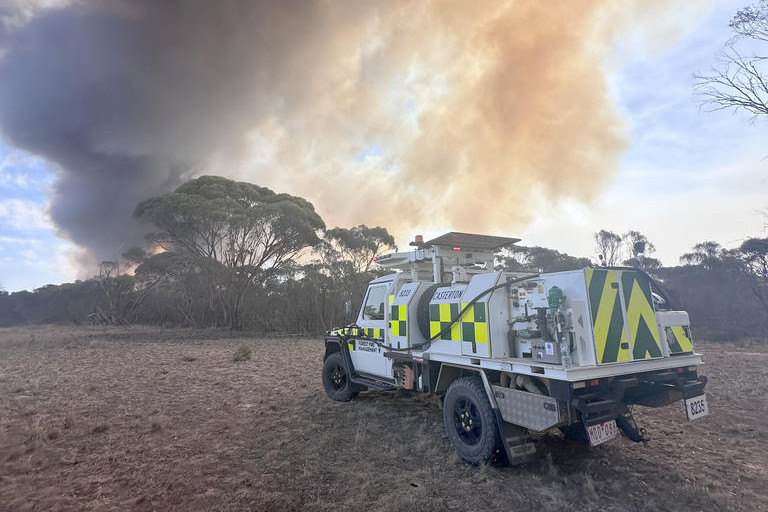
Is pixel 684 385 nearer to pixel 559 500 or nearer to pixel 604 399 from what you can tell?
pixel 604 399

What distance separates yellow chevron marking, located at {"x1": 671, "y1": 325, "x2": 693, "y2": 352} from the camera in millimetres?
4364

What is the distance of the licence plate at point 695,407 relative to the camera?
4031 millimetres

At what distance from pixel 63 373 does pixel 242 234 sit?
15955mm

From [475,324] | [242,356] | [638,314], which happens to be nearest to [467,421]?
[475,324]

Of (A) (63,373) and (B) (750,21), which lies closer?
(B) (750,21)

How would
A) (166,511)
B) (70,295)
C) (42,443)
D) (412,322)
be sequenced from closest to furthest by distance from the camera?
(166,511)
(42,443)
(412,322)
(70,295)

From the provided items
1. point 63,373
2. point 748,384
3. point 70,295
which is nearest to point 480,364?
point 748,384

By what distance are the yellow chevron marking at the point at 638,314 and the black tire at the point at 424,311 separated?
2.45 meters

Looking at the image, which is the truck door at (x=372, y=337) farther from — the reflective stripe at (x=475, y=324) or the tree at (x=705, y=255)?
the tree at (x=705, y=255)

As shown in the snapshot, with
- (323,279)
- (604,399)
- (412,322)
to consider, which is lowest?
(604,399)

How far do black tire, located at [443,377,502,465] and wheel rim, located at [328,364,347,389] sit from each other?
10.3 ft

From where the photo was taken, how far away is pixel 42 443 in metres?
5.14

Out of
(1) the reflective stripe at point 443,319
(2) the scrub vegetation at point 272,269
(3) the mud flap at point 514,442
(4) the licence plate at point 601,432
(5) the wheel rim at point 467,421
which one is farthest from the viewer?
(2) the scrub vegetation at point 272,269

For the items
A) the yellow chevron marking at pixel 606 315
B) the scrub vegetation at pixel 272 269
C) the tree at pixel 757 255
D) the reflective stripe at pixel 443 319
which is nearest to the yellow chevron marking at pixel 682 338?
the yellow chevron marking at pixel 606 315
